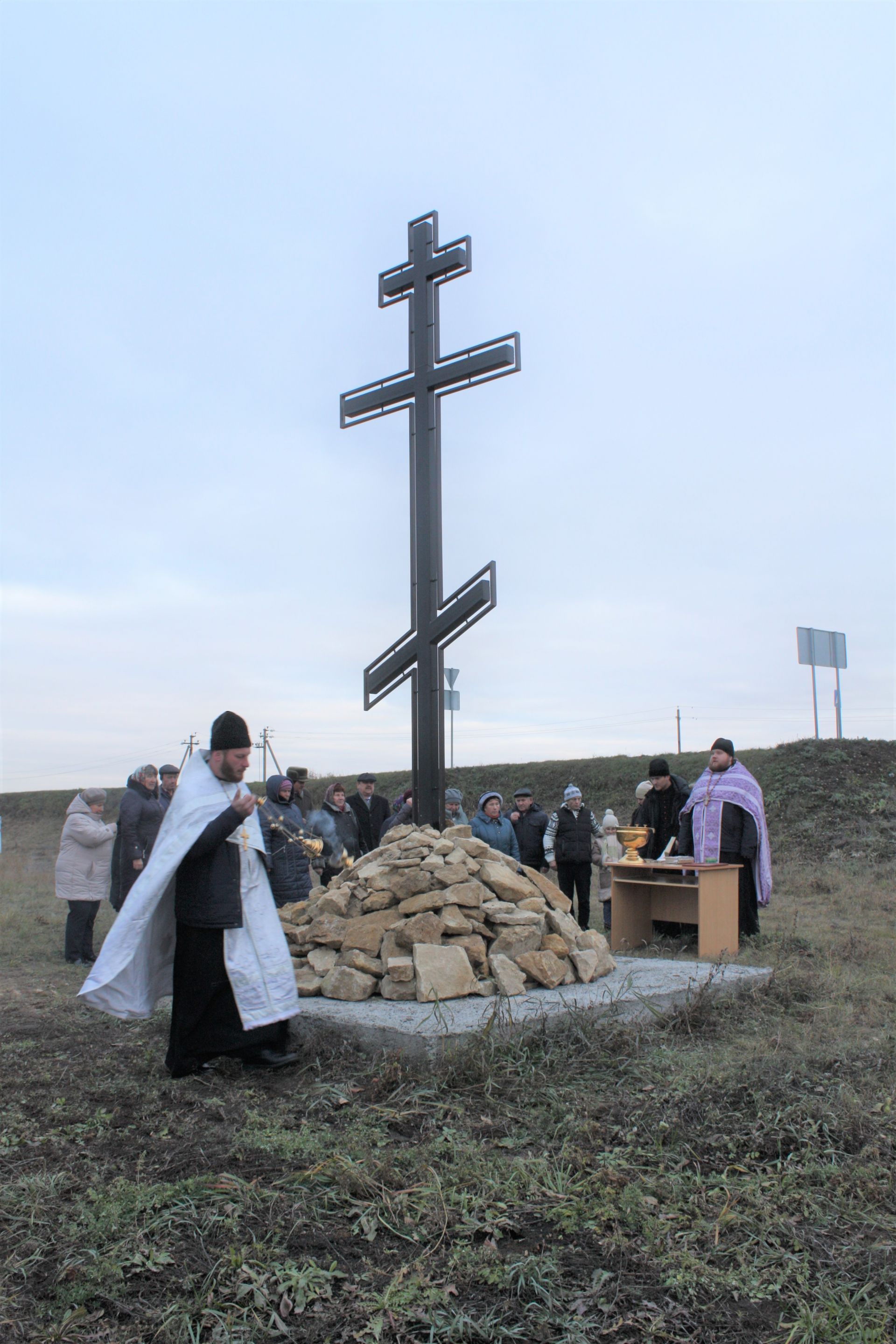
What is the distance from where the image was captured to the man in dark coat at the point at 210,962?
190 inches

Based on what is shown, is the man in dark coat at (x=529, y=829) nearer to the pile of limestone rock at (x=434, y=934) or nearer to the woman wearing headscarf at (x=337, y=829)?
the woman wearing headscarf at (x=337, y=829)

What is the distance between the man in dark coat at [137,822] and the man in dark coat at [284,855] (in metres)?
2.02

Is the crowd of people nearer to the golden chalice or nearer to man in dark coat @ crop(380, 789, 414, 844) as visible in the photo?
man in dark coat @ crop(380, 789, 414, 844)

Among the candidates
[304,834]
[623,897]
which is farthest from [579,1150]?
[623,897]

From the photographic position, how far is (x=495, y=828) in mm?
8836

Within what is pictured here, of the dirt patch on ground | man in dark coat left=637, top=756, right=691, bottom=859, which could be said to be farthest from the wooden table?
the dirt patch on ground

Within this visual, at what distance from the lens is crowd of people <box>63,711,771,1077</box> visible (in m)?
4.84

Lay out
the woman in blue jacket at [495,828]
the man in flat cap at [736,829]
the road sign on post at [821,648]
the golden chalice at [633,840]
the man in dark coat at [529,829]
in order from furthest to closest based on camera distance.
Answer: the road sign on post at [821,648] → the man in dark coat at [529,829] → the woman in blue jacket at [495,828] → the man in flat cap at [736,829] → the golden chalice at [633,840]

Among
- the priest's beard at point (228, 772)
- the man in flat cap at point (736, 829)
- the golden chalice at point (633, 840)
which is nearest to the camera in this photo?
the priest's beard at point (228, 772)

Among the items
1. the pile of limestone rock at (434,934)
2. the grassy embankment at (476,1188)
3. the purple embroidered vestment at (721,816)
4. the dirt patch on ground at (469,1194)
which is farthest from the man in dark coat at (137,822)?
the purple embroidered vestment at (721,816)

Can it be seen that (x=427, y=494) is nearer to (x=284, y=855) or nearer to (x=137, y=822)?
(x=284, y=855)

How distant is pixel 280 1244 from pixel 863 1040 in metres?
3.55

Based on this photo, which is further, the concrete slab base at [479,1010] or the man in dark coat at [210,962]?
the man in dark coat at [210,962]

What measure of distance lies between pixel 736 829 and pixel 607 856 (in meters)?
1.61
